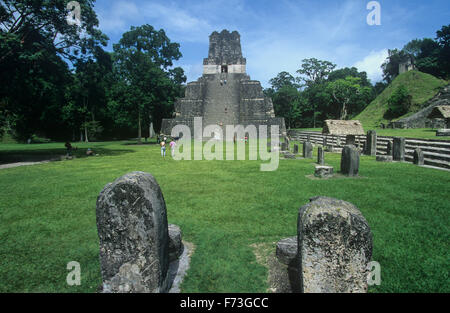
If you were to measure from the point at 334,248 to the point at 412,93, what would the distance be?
47894 millimetres

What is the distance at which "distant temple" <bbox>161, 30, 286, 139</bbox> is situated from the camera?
31375 millimetres

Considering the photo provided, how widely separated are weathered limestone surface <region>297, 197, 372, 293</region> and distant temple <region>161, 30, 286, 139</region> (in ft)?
87.7

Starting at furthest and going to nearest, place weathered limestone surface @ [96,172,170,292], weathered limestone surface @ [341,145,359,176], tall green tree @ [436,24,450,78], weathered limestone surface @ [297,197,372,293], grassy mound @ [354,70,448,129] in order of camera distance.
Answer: tall green tree @ [436,24,450,78] → grassy mound @ [354,70,448,129] → weathered limestone surface @ [341,145,359,176] → weathered limestone surface @ [96,172,170,292] → weathered limestone surface @ [297,197,372,293]

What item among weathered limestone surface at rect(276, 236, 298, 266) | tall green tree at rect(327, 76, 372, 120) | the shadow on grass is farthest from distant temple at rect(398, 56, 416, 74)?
weathered limestone surface at rect(276, 236, 298, 266)

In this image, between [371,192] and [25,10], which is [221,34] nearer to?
[25,10]

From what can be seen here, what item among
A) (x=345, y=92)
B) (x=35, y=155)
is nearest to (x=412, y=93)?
(x=345, y=92)

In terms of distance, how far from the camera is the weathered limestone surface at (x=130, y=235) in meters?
2.38

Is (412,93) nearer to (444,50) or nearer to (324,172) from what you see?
(444,50)

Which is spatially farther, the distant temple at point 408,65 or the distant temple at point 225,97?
the distant temple at point 408,65

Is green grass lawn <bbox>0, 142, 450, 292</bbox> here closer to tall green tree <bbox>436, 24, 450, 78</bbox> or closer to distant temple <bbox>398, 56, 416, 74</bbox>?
tall green tree <bbox>436, 24, 450, 78</bbox>

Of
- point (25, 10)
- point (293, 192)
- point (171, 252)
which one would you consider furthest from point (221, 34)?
point (171, 252)

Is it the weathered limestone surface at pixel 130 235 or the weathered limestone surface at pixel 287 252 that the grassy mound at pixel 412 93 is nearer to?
the weathered limestone surface at pixel 287 252

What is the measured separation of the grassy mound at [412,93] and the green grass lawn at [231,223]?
1345 inches

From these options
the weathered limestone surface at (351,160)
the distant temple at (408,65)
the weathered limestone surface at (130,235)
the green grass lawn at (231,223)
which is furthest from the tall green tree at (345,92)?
the weathered limestone surface at (130,235)
